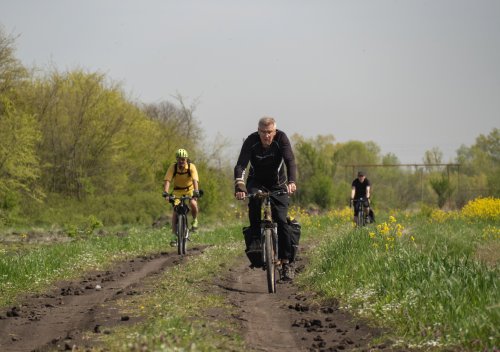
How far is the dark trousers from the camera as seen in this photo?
10578 mm

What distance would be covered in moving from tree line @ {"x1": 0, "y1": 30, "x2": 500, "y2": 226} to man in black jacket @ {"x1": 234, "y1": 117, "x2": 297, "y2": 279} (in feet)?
77.9

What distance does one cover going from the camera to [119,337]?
645 cm

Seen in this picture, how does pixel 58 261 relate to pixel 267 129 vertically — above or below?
below

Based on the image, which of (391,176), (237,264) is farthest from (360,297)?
(391,176)

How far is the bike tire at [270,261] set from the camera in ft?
33.6

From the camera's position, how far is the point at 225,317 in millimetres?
7828

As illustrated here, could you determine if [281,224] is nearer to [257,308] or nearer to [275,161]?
[275,161]

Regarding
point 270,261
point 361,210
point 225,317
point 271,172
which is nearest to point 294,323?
point 225,317

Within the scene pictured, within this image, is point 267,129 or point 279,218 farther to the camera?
point 279,218

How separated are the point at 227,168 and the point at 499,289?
144 feet

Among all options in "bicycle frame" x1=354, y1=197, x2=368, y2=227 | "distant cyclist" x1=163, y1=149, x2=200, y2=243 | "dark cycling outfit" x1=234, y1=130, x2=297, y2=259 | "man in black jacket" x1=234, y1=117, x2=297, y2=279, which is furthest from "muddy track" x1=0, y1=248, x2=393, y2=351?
"bicycle frame" x1=354, y1=197, x2=368, y2=227

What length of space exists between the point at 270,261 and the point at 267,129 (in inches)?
72.1

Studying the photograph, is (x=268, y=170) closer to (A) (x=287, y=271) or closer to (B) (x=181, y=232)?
(A) (x=287, y=271)

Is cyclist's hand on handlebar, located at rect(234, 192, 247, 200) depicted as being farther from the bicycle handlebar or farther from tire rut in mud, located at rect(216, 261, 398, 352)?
tire rut in mud, located at rect(216, 261, 398, 352)
